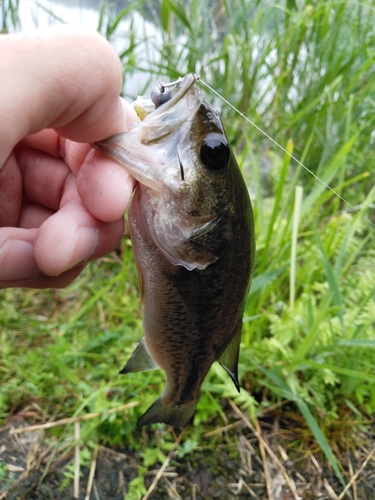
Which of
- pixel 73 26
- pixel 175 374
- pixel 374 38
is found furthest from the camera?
pixel 374 38

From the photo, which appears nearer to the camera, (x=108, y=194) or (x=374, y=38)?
Result: (x=108, y=194)

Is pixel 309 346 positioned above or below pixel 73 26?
below

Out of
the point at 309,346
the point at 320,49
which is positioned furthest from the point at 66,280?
the point at 320,49

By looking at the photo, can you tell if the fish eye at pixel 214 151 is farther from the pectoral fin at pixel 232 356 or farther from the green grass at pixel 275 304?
the green grass at pixel 275 304

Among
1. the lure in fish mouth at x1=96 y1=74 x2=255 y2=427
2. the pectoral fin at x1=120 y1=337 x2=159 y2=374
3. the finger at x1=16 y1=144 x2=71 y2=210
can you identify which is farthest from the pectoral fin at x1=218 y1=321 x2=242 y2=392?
the finger at x1=16 y1=144 x2=71 y2=210

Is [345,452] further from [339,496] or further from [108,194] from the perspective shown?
[108,194]

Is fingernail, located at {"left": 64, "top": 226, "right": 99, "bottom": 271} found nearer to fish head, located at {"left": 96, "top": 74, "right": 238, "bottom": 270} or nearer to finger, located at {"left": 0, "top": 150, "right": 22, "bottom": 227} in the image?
fish head, located at {"left": 96, "top": 74, "right": 238, "bottom": 270}

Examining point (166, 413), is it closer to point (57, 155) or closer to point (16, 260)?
point (16, 260)

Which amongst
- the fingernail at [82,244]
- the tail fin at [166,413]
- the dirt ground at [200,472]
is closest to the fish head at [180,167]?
the fingernail at [82,244]
